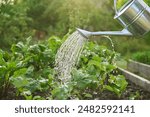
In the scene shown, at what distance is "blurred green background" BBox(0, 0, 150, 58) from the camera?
29.8ft

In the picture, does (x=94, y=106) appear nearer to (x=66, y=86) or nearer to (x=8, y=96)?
(x=66, y=86)

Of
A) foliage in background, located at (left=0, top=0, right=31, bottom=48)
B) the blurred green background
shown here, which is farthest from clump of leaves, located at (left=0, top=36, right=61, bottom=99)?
foliage in background, located at (left=0, top=0, right=31, bottom=48)

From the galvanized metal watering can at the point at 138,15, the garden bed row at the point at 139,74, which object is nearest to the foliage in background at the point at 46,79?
the garden bed row at the point at 139,74

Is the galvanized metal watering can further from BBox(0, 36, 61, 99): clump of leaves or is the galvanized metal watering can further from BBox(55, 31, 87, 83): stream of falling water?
BBox(0, 36, 61, 99): clump of leaves

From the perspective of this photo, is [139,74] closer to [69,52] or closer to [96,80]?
[96,80]

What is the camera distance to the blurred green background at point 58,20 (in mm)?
9094

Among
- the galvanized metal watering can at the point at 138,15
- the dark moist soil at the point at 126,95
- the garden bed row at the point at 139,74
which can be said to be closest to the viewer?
the galvanized metal watering can at the point at 138,15

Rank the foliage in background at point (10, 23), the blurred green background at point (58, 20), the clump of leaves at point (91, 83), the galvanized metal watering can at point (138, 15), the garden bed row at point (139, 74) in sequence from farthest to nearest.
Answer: the blurred green background at point (58, 20), the foliage in background at point (10, 23), the garden bed row at point (139, 74), the clump of leaves at point (91, 83), the galvanized metal watering can at point (138, 15)

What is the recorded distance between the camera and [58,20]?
1207 centimetres

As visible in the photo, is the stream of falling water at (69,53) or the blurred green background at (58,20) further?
the blurred green background at (58,20)

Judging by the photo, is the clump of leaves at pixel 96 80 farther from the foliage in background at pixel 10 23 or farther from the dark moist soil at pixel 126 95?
the foliage in background at pixel 10 23

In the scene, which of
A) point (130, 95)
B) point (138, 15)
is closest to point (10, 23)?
point (130, 95)

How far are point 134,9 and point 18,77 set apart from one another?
1.04 meters

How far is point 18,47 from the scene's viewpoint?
475 centimetres
